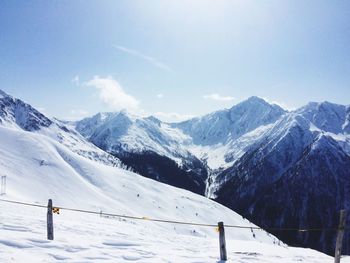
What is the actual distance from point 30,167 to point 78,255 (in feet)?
315

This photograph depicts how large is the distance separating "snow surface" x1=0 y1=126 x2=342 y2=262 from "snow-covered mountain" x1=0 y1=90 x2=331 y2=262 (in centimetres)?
3

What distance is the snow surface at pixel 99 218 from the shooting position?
13.8 meters

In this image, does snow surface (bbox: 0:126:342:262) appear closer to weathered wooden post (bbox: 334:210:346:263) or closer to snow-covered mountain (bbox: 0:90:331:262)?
snow-covered mountain (bbox: 0:90:331:262)

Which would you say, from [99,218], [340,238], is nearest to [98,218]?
[99,218]

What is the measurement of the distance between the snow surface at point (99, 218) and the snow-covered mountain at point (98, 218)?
3 cm

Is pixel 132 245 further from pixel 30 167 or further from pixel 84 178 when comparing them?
pixel 84 178

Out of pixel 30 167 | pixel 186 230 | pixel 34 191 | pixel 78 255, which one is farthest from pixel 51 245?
pixel 30 167

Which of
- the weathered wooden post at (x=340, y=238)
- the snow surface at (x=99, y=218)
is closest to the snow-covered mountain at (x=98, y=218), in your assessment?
the snow surface at (x=99, y=218)

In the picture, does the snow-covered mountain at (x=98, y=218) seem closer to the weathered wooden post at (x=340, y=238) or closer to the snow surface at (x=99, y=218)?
the snow surface at (x=99, y=218)

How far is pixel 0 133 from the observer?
12450 centimetres

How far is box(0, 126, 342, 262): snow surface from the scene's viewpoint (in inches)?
544

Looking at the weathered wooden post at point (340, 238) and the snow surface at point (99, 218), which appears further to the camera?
the weathered wooden post at point (340, 238)

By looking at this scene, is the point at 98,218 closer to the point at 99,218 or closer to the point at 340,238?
the point at 99,218

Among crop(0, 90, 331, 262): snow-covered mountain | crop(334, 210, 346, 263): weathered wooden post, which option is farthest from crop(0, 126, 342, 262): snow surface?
crop(334, 210, 346, 263): weathered wooden post
